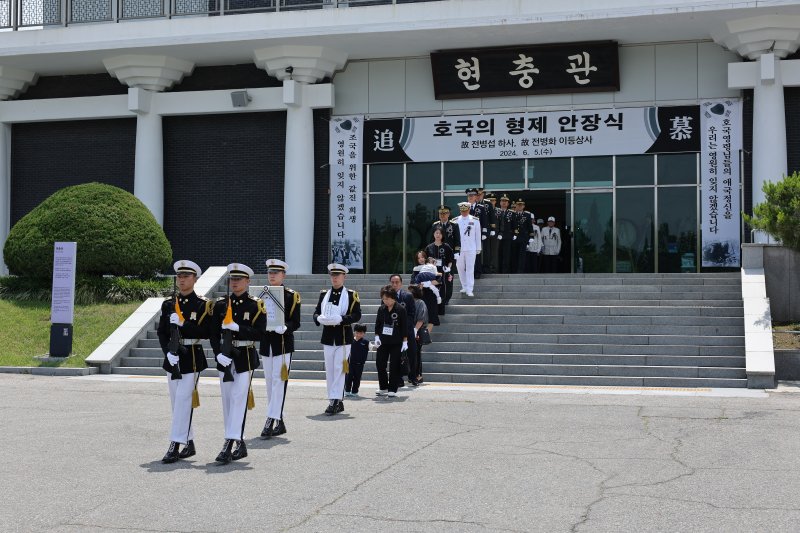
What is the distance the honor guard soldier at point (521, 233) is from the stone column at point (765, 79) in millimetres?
5278

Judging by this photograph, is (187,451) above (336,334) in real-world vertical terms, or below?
below

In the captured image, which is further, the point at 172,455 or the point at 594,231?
the point at 594,231

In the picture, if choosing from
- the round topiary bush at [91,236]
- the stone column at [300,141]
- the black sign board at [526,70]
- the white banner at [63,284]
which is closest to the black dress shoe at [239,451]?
the white banner at [63,284]

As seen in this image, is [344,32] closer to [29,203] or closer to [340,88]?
[340,88]

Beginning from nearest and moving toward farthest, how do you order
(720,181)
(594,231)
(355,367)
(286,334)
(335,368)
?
(286,334)
(335,368)
(355,367)
(720,181)
(594,231)

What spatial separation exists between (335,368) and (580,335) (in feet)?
22.8

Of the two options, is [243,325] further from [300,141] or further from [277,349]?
[300,141]

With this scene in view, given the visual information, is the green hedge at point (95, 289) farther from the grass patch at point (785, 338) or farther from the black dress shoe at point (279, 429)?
the grass patch at point (785, 338)

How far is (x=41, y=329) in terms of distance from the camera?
66.5ft

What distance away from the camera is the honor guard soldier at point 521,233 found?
23.1m

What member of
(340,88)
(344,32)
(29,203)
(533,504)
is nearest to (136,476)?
(533,504)

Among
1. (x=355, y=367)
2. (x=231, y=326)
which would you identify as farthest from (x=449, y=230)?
(x=231, y=326)

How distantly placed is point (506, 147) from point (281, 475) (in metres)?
18.9

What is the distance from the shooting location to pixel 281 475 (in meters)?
8.29
